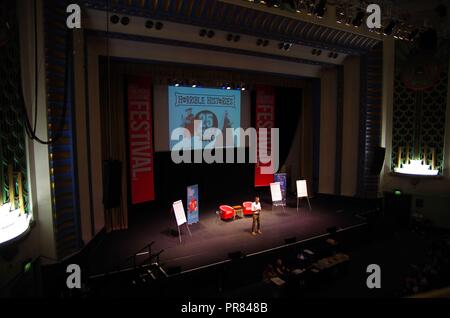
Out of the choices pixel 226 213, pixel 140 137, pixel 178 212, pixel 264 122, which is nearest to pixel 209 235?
pixel 178 212

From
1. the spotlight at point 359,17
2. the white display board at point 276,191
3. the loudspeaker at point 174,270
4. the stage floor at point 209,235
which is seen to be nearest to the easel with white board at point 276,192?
the white display board at point 276,191

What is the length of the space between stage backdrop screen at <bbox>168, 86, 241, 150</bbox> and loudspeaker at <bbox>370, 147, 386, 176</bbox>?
4.36 meters

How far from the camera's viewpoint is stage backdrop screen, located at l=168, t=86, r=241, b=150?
9414mm

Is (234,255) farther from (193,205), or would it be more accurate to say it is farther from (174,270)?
(193,205)

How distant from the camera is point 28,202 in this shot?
5359 mm

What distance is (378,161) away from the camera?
9852 millimetres

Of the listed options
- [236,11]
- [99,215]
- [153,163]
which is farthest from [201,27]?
[99,215]

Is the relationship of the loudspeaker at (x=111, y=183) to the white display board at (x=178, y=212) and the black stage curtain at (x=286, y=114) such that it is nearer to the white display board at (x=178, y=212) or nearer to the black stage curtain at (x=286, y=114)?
the white display board at (x=178, y=212)

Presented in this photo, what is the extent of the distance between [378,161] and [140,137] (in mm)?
6908

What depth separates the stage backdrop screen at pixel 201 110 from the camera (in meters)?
9.41

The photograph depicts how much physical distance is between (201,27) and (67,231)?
5.26 m

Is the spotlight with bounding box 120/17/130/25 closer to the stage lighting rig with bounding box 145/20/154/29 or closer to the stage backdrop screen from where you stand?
the stage lighting rig with bounding box 145/20/154/29

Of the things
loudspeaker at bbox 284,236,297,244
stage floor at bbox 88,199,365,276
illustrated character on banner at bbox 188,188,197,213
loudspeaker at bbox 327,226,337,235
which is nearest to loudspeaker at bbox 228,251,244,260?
stage floor at bbox 88,199,365,276
